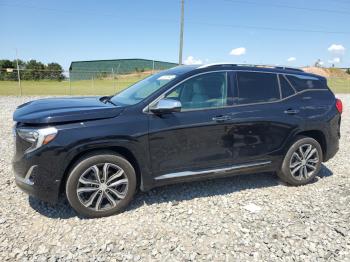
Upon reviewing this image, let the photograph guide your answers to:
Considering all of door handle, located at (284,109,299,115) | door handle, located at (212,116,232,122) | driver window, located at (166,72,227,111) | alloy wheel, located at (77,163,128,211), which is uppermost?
driver window, located at (166,72,227,111)

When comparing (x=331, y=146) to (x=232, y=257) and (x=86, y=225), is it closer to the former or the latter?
(x=232, y=257)

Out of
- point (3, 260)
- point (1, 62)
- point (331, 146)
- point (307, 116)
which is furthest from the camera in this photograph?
point (1, 62)

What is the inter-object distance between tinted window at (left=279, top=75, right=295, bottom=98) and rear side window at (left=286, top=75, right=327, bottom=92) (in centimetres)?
9

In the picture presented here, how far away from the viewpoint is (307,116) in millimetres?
4371

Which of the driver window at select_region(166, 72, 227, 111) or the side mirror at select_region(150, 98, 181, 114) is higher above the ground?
the driver window at select_region(166, 72, 227, 111)

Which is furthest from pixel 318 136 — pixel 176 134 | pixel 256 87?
pixel 176 134

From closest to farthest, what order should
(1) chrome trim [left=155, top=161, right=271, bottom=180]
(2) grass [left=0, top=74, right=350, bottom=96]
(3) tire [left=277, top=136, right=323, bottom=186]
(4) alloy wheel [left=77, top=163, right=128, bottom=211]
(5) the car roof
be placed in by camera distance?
(4) alloy wheel [left=77, top=163, right=128, bottom=211]
(1) chrome trim [left=155, top=161, right=271, bottom=180]
(5) the car roof
(3) tire [left=277, top=136, right=323, bottom=186]
(2) grass [left=0, top=74, right=350, bottom=96]

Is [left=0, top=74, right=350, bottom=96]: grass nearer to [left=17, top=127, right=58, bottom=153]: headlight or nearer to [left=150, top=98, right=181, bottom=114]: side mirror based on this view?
[left=17, top=127, right=58, bottom=153]: headlight

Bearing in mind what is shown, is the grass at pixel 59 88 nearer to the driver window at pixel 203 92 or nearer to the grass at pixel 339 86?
the driver window at pixel 203 92

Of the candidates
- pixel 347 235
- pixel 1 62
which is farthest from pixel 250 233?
pixel 1 62

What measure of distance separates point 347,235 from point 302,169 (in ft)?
4.60

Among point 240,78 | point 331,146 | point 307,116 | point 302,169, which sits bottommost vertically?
point 302,169

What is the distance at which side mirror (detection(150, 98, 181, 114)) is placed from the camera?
3414 millimetres

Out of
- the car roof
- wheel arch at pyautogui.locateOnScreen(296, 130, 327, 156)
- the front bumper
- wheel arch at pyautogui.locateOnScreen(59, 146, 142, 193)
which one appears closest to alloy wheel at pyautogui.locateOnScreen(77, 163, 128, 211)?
wheel arch at pyautogui.locateOnScreen(59, 146, 142, 193)
